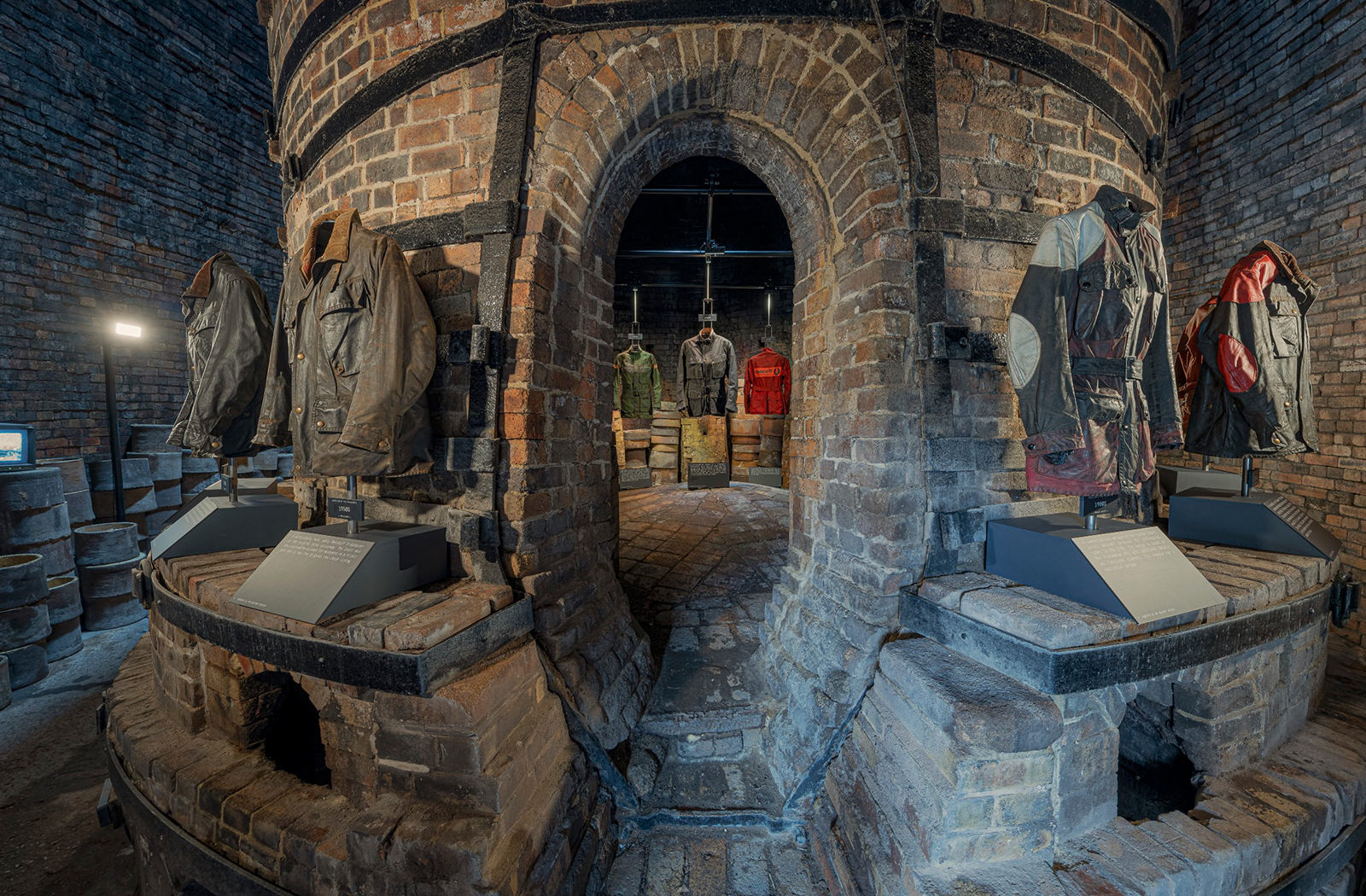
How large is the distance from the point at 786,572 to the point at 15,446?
21.3 feet

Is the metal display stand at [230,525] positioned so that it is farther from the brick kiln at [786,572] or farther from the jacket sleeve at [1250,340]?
the jacket sleeve at [1250,340]

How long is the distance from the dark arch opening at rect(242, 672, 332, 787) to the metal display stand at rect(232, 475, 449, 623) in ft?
1.48

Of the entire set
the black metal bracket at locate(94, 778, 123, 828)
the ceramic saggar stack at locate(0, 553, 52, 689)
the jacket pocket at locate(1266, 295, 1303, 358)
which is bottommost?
the black metal bracket at locate(94, 778, 123, 828)

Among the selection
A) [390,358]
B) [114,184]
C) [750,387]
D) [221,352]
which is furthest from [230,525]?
[114,184]

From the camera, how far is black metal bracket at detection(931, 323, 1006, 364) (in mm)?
2043

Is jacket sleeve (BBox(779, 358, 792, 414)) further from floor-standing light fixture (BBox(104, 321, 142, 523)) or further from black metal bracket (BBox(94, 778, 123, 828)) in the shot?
floor-standing light fixture (BBox(104, 321, 142, 523))

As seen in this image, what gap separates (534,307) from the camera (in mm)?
2135

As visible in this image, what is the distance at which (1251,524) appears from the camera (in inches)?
90.0

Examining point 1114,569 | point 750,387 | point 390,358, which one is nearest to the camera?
point 1114,569

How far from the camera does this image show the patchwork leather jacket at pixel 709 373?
6457mm

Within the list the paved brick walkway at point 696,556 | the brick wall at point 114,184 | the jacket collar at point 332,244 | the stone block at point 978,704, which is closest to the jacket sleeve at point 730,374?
the paved brick walkway at point 696,556

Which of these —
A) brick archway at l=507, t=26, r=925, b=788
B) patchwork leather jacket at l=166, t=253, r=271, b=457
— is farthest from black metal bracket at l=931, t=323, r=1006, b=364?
patchwork leather jacket at l=166, t=253, r=271, b=457

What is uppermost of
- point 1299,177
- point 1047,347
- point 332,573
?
point 1299,177

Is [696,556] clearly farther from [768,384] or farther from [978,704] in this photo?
[768,384]
